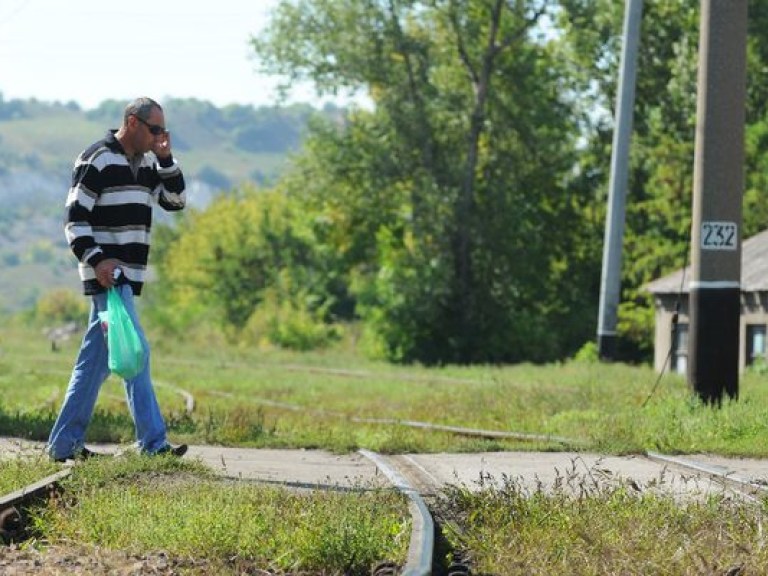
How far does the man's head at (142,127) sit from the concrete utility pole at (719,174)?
21.4 feet

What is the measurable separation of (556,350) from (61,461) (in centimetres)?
4570

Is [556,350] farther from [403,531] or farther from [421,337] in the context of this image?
[403,531]

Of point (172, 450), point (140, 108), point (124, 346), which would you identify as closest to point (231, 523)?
point (124, 346)

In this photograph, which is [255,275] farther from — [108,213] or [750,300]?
[108,213]

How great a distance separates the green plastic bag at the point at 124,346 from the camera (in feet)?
32.8

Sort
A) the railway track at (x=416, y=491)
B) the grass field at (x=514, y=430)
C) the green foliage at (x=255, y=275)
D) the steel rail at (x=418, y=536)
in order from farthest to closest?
1. the green foliage at (x=255, y=275)
2. the grass field at (x=514, y=430)
3. the railway track at (x=416, y=491)
4. the steel rail at (x=418, y=536)

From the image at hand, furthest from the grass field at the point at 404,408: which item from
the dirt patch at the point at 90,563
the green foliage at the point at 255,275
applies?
the green foliage at the point at 255,275

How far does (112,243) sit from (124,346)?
808 mm

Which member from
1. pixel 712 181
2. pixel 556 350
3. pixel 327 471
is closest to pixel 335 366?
pixel 556 350

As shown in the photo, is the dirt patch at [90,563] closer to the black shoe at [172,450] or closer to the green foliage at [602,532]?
the green foliage at [602,532]

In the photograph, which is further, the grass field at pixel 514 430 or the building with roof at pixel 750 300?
the building with roof at pixel 750 300

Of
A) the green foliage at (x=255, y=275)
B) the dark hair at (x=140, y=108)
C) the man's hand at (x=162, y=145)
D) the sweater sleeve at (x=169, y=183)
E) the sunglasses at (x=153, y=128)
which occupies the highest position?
the dark hair at (x=140, y=108)

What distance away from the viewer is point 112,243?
10484mm

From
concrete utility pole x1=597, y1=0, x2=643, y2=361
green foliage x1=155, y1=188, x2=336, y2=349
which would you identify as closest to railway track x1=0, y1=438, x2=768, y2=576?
concrete utility pole x1=597, y1=0, x2=643, y2=361
